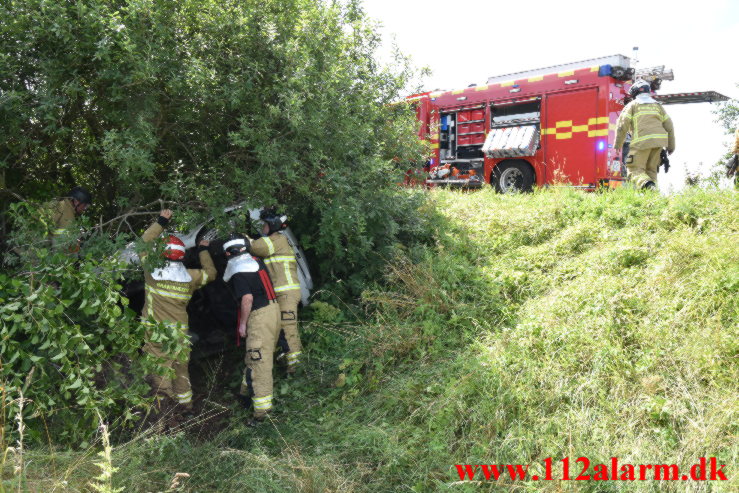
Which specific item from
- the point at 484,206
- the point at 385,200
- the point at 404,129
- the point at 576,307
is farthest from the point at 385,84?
the point at 576,307

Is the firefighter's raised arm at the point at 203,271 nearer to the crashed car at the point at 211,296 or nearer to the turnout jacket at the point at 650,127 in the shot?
the crashed car at the point at 211,296

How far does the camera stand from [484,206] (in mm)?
8062

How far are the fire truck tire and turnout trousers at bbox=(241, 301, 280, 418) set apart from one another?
697 cm

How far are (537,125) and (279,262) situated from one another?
23.3 ft

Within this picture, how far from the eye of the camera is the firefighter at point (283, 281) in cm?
575

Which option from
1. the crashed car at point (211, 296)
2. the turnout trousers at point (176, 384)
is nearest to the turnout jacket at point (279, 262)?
the crashed car at point (211, 296)

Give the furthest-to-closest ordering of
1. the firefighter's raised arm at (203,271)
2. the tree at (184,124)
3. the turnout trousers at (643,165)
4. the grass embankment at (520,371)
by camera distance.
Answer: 1. the turnout trousers at (643,165)
2. the firefighter's raised arm at (203,271)
3. the tree at (184,124)
4. the grass embankment at (520,371)

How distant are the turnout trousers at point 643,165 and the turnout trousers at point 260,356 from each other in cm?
515

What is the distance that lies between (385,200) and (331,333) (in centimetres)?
187

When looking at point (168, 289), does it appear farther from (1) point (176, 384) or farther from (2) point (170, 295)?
(1) point (176, 384)

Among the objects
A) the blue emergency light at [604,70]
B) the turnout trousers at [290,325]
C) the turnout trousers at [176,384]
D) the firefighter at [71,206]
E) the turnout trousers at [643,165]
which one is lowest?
the turnout trousers at [176,384]

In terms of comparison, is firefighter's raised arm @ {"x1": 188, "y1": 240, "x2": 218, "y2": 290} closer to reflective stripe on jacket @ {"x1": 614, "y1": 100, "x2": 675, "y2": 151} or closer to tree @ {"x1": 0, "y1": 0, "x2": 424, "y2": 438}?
tree @ {"x1": 0, "y1": 0, "x2": 424, "y2": 438}

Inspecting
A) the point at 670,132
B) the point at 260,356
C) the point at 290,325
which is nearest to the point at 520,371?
the point at 260,356

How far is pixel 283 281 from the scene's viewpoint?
5.77 metres
